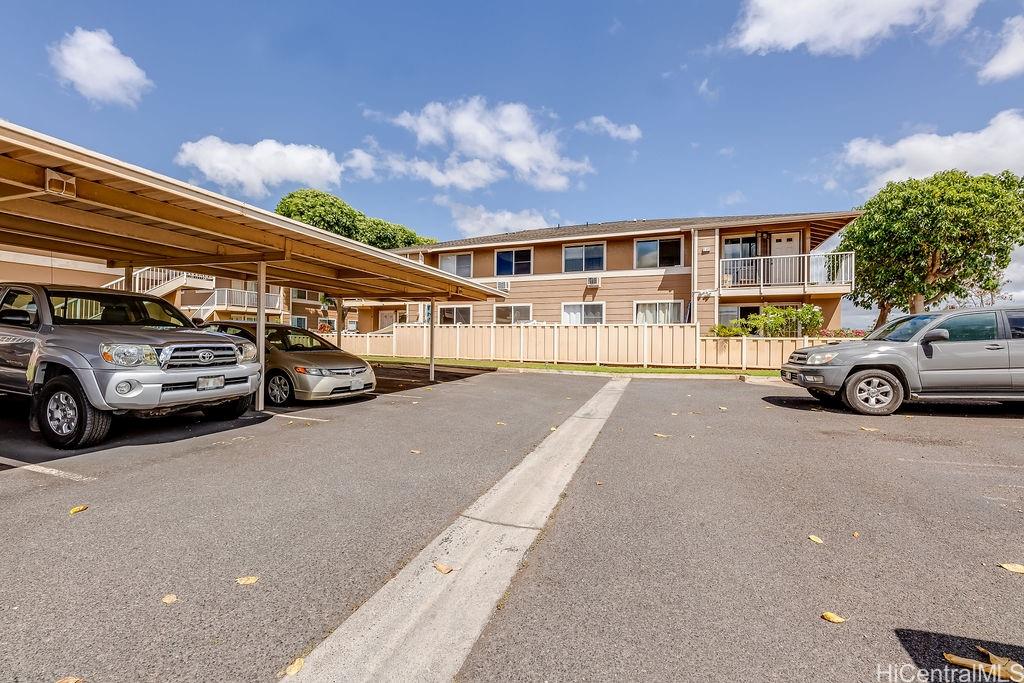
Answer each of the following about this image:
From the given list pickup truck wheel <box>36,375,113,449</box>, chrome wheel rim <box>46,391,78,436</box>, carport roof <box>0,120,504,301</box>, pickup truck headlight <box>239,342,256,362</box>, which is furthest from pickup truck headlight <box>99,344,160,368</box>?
carport roof <box>0,120,504,301</box>

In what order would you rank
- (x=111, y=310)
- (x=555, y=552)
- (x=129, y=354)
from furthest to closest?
(x=111, y=310)
(x=129, y=354)
(x=555, y=552)

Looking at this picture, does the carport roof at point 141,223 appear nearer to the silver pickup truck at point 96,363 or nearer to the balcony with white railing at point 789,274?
the silver pickup truck at point 96,363

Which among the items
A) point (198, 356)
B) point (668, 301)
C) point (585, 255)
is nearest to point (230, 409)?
point (198, 356)

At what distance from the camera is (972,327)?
24.2 ft

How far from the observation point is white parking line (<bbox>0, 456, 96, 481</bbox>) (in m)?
4.13

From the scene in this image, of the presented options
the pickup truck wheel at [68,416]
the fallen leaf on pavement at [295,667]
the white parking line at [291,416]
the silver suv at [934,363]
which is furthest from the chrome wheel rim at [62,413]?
the silver suv at [934,363]

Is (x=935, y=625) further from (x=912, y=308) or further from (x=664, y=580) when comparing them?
(x=912, y=308)

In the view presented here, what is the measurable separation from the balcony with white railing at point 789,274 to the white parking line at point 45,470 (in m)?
19.6

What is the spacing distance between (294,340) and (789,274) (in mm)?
18174

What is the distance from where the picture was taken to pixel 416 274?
37.3 feet

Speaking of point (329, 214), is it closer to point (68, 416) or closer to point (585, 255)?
point (585, 255)

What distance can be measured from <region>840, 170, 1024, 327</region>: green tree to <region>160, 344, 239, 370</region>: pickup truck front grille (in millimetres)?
24020

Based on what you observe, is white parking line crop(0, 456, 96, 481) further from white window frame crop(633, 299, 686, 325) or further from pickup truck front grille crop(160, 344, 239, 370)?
white window frame crop(633, 299, 686, 325)

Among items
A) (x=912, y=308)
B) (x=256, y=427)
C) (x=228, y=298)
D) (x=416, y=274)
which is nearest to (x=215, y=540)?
(x=256, y=427)
